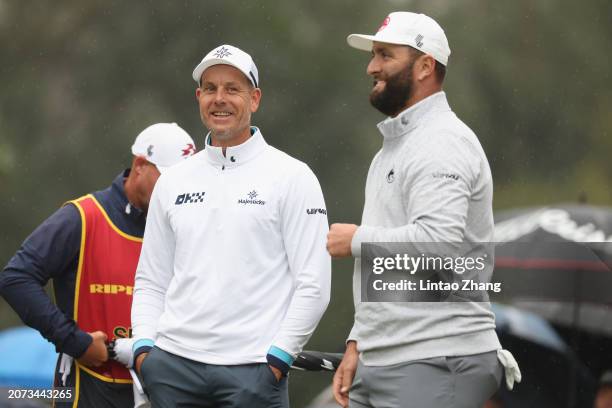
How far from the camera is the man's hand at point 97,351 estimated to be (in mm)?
3961

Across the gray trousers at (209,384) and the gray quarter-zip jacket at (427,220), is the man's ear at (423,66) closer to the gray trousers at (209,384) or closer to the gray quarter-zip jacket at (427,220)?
the gray quarter-zip jacket at (427,220)

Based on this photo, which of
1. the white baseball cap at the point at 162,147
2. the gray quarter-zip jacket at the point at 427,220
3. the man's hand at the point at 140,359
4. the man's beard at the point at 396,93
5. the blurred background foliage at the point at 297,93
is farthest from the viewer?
the blurred background foliage at the point at 297,93

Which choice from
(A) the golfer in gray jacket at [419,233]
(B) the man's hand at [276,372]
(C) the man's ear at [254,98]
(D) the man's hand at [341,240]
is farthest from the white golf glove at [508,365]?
(C) the man's ear at [254,98]

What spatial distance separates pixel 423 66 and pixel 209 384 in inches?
39.3

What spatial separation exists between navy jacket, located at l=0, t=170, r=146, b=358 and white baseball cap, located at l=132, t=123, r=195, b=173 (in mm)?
289

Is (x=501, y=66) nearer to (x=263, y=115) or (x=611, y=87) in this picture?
(x=611, y=87)

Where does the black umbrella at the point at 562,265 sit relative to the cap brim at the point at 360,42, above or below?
below

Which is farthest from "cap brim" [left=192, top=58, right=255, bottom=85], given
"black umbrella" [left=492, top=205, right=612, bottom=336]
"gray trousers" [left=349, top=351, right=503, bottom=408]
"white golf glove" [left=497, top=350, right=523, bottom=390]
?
"black umbrella" [left=492, top=205, right=612, bottom=336]

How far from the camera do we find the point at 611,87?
13.9 metres

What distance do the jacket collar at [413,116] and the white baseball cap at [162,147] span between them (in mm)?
1025

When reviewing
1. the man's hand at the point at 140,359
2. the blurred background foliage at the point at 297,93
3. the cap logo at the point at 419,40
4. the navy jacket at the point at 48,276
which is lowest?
the man's hand at the point at 140,359

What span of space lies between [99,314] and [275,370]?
0.87m

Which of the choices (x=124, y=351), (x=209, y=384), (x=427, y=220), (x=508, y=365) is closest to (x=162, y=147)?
(x=124, y=351)

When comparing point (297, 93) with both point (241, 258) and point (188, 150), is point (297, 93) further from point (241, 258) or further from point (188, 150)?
point (241, 258)
